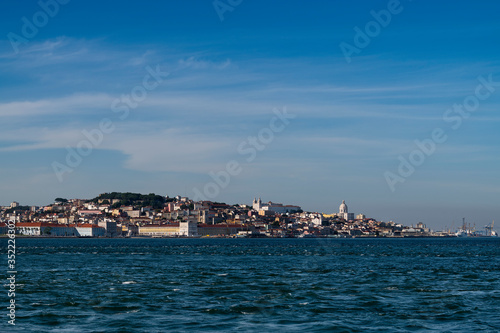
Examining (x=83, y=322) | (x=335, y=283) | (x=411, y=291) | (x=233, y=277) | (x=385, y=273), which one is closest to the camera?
(x=83, y=322)

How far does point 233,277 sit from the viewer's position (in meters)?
34.8

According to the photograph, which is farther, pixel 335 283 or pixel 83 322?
pixel 335 283

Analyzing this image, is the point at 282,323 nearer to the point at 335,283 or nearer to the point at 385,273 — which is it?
the point at 335,283

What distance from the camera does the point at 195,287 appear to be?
96.0 ft

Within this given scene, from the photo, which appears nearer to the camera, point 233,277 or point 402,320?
point 402,320

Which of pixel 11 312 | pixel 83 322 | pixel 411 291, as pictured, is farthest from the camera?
pixel 411 291

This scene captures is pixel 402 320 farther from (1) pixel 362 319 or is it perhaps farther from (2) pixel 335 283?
(2) pixel 335 283

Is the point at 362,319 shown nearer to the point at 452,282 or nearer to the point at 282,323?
the point at 282,323

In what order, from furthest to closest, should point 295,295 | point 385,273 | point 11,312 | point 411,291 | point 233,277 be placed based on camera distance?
point 385,273 < point 233,277 < point 411,291 < point 295,295 < point 11,312

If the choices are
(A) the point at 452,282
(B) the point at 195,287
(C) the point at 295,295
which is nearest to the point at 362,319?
(C) the point at 295,295

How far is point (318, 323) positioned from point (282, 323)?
3.37ft

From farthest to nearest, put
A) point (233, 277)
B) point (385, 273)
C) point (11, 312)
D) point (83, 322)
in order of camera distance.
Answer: point (385, 273) → point (233, 277) → point (11, 312) → point (83, 322)

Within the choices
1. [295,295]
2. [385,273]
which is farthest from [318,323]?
[385,273]

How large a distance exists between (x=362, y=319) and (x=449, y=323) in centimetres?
248
